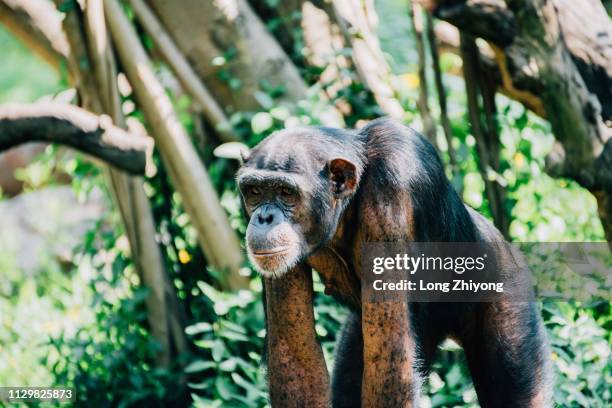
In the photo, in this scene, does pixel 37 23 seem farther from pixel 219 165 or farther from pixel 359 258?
pixel 359 258

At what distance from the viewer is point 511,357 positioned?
4.62m

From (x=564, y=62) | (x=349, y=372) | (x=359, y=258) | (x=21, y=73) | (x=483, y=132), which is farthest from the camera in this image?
(x=21, y=73)

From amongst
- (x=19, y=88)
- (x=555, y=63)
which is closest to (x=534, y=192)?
(x=555, y=63)

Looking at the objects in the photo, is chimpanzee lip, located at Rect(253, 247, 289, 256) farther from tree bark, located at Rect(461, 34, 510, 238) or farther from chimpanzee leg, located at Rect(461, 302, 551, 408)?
tree bark, located at Rect(461, 34, 510, 238)

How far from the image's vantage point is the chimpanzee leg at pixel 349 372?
5133mm

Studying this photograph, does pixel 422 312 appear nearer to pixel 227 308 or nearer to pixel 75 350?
pixel 227 308

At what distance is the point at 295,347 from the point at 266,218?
669mm

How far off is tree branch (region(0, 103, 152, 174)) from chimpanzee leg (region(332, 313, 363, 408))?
59.7 inches

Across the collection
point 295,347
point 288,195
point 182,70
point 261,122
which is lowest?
point 295,347

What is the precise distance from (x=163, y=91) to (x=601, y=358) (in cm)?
362

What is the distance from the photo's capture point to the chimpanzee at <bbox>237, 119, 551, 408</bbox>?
4.18m

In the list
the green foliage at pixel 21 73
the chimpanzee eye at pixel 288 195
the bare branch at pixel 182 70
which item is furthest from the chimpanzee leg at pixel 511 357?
the green foliage at pixel 21 73

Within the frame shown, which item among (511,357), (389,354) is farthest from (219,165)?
(389,354)

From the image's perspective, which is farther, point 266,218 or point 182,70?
point 182,70
